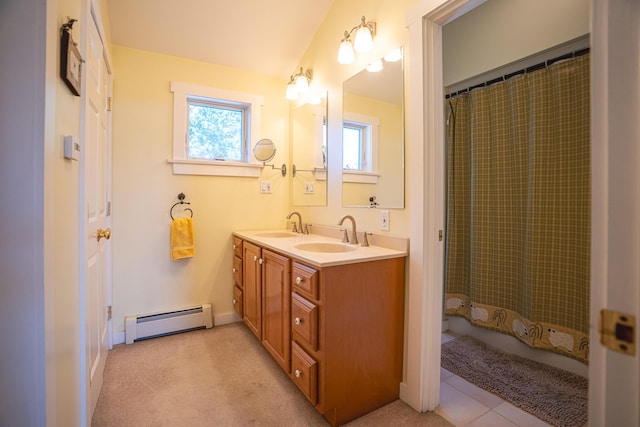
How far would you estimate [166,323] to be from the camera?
7.88ft

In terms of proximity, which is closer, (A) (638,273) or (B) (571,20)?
(A) (638,273)

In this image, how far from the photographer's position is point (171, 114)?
8.00 ft

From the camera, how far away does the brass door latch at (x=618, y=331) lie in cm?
42

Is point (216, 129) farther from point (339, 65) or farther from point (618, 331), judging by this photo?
point (618, 331)

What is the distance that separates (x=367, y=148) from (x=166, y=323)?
2.12 meters

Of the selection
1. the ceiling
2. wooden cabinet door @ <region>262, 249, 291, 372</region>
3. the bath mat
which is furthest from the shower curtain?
wooden cabinet door @ <region>262, 249, 291, 372</region>

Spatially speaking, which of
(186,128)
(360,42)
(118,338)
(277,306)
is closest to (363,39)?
(360,42)

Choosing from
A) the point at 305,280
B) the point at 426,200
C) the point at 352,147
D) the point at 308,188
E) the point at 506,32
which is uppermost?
the point at 506,32

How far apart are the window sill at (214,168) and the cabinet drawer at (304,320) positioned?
4.82 ft

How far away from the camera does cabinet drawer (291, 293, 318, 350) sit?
4.69 ft

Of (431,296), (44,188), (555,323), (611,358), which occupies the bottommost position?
(555,323)

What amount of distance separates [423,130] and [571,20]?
4.24 ft

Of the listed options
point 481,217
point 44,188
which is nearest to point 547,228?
point 481,217

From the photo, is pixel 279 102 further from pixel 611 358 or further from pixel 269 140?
pixel 611 358
